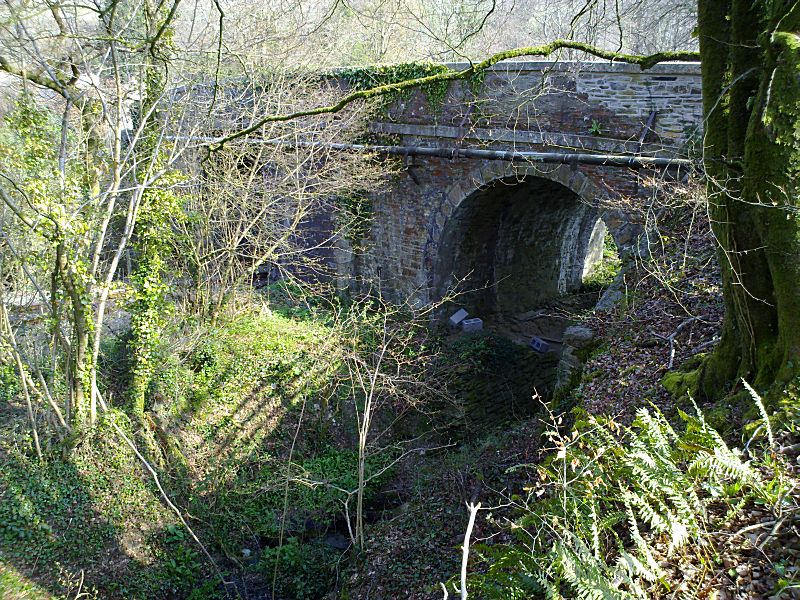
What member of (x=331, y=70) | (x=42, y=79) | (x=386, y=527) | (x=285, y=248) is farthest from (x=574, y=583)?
(x=331, y=70)

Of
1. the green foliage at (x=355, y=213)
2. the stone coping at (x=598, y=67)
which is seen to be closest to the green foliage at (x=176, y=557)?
the green foliage at (x=355, y=213)

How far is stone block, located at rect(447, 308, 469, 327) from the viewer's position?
12.5 m

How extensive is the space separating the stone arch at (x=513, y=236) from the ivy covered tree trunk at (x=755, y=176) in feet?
16.5

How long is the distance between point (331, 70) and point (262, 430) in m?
7.21

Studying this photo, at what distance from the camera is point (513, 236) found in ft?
43.3

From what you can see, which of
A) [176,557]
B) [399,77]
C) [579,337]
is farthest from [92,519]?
[399,77]

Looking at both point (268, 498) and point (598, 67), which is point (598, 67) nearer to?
point (598, 67)

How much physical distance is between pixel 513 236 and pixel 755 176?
9333mm

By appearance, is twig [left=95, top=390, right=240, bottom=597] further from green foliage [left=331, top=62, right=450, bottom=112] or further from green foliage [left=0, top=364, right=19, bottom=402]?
green foliage [left=331, top=62, right=450, bottom=112]

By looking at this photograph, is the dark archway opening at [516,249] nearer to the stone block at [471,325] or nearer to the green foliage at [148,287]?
the stone block at [471,325]

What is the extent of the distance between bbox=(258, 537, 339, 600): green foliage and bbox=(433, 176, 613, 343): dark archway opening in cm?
578

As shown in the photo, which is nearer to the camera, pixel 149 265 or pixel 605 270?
pixel 149 265

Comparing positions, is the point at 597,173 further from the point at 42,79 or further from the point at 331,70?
the point at 42,79

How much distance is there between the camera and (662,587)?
2.84 metres
